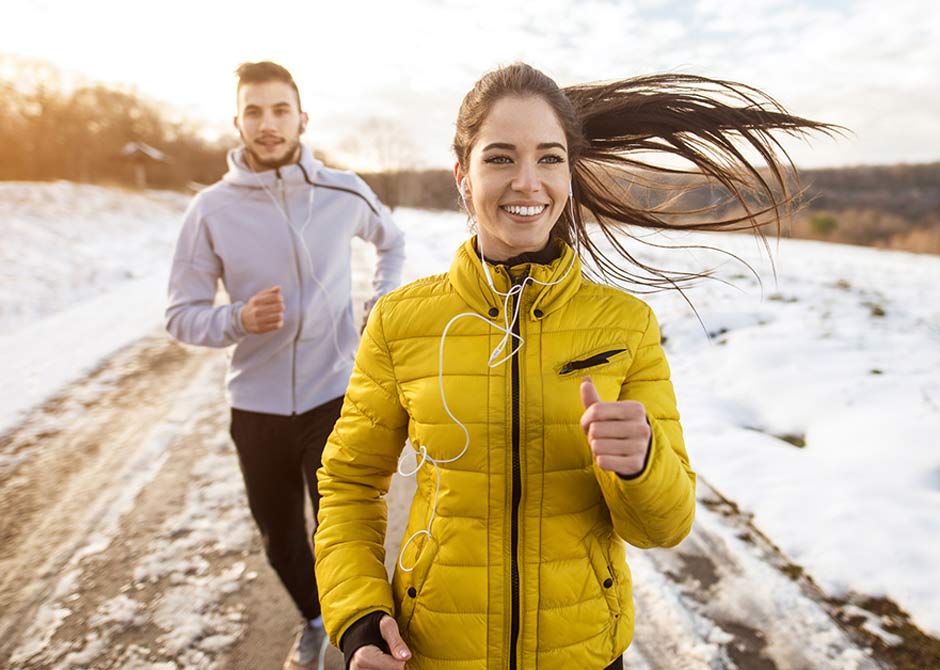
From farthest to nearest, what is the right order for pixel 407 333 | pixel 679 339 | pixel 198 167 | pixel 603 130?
pixel 198 167 < pixel 679 339 < pixel 603 130 < pixel 407 333

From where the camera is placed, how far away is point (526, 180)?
4.41 feet

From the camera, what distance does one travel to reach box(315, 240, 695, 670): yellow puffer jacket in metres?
1.31

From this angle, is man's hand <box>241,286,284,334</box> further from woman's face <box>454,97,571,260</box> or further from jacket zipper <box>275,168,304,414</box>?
woman's face <box>454,97,571,260</box>

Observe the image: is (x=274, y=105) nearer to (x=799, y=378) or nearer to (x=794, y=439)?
(x=794, y=439)

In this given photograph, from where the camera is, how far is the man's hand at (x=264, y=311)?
213 cm

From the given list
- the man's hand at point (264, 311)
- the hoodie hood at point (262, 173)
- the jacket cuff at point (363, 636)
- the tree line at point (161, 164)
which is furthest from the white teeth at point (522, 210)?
the tree line at point (161, 164)

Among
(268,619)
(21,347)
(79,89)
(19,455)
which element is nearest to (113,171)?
(79,89)

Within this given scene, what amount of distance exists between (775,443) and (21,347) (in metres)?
8.13

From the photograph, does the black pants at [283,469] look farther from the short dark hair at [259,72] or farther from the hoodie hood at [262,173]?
Answer: the short dark hair at [259,72]

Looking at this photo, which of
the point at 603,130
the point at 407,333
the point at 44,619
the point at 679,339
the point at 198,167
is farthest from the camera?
the point at 198,167

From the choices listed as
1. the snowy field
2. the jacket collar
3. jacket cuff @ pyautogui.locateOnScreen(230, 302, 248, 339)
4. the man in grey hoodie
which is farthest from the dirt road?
the jacket collar

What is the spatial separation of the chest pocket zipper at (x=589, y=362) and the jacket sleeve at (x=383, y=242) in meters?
1.61

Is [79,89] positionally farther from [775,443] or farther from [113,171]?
[775,443]

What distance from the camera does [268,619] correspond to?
8.84 feet
